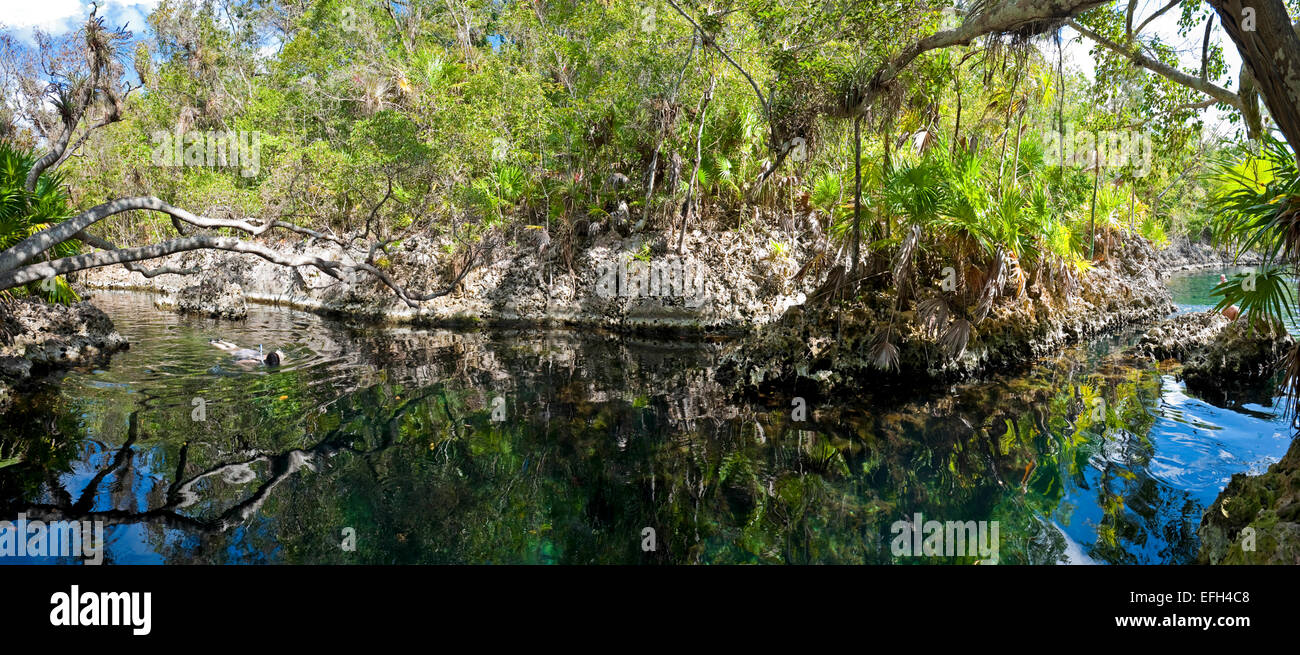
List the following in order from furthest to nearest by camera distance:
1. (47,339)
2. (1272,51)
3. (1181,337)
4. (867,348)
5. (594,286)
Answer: (594,286) → (1181,337) → (47,339) → (867,348) → (1272,51)

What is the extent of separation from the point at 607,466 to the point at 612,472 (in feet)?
0.76

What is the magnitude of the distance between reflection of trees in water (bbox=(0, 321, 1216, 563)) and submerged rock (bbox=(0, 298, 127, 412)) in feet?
10.7

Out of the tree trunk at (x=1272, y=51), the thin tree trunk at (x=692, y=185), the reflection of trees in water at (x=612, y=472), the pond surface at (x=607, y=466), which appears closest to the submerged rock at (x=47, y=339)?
the pond surface at (x=607, y=466)

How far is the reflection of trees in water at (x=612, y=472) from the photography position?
5852 millimetres

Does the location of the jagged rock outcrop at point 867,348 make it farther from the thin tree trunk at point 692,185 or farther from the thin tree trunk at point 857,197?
the thin tree trunk at point 692,185

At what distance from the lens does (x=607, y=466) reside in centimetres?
789

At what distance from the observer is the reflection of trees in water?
5852 millimetres

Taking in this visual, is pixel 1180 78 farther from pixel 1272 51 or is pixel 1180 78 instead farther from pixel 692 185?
pixel 692 185

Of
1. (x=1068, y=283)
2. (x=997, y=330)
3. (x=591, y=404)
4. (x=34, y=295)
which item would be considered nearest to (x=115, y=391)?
(x=34, y=295)

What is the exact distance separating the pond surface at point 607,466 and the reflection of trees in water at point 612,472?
0.03 m

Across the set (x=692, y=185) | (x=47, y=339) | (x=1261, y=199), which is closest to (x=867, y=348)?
(x=1261, y=199)

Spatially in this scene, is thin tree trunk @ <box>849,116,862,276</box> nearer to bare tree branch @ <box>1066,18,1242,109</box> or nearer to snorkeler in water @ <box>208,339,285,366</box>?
bare tree branch @ <box>1066,18,1242,109</box>

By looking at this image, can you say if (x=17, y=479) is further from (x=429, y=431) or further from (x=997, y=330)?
(x=997, y=330)
